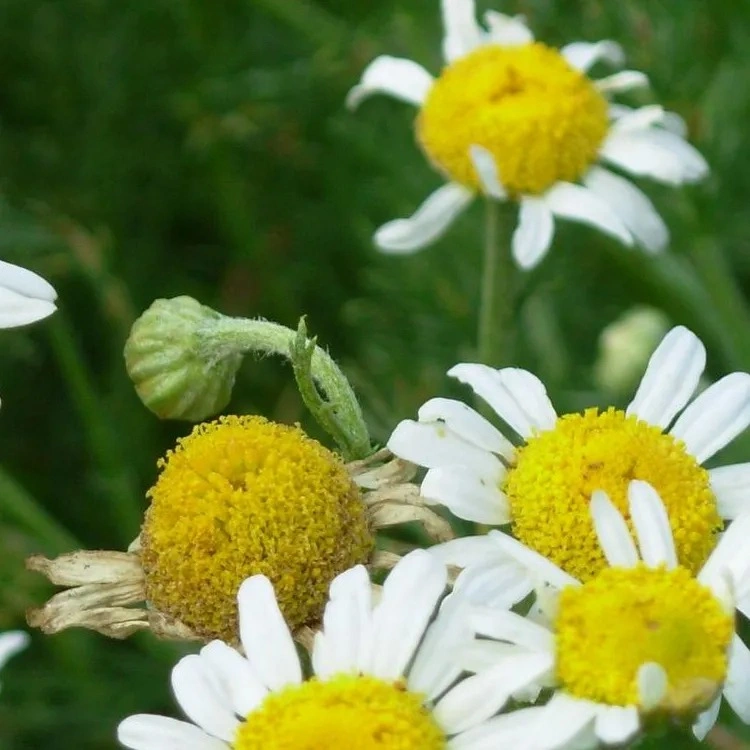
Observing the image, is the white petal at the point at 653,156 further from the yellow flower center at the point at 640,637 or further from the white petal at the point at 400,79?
the yellow flower center at the point at 640,637

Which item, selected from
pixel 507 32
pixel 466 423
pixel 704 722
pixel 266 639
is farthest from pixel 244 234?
pixel 704 722

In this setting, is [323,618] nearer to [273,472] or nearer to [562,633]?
[273,472]

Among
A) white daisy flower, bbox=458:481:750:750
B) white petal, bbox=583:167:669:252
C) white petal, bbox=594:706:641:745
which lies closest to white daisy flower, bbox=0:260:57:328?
white daisy flower, bbox=458:481:750:750

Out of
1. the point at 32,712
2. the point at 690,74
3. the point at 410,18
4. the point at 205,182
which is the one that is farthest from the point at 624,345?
the point at 32,712

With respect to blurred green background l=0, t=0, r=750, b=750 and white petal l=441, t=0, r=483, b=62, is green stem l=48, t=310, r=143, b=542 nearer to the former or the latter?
blurred green background l=0, t=0, r=750, b=750

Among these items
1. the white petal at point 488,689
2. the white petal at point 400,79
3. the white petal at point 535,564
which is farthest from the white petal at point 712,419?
the white petal at point 400,79
